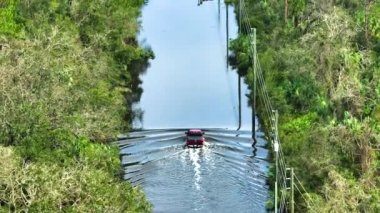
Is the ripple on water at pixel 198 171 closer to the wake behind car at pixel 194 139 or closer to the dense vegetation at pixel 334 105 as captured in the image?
the wake behind car at pixel 194 139

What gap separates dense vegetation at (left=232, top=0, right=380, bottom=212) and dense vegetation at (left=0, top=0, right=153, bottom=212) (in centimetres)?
1202

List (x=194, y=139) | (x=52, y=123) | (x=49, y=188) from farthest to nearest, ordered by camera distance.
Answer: (x=194, y=139) < (x=52, y=123) < (x=49, y=188)

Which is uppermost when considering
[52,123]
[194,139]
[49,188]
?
[52,123]

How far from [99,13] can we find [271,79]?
19507 mm

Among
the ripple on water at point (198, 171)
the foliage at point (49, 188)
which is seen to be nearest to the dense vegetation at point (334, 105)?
the ripple on water at point (198, 171)

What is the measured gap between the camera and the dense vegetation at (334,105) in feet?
158

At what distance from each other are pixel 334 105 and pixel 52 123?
810 inches

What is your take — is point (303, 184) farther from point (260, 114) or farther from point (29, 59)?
point (260, 114)

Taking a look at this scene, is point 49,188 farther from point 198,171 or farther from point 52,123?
point 198,171

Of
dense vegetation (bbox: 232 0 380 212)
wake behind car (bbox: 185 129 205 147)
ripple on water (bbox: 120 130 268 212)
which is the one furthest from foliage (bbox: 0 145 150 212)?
wake behind car (bbox: 185 129 205 147)

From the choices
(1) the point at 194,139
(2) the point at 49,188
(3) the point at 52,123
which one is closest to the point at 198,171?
(1) the point at 194,139

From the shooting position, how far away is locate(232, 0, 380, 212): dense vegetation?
48.2m

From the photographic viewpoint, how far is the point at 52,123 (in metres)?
46.8

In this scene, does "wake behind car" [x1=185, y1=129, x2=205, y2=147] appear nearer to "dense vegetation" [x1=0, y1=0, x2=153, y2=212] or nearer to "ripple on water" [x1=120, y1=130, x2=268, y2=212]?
"ripple on water" [x1=120, y1=130, x2=268, y2=212]
